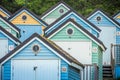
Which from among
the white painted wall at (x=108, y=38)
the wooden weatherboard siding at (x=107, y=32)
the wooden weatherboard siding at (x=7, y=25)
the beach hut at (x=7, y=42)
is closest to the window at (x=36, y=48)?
the beach hut at (x=7, y=42)

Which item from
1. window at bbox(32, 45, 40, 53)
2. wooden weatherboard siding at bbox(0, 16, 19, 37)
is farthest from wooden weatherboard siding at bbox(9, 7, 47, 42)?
window at bbox(32, 45, 40, 53)

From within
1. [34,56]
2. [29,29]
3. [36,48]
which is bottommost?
A: [34,56]

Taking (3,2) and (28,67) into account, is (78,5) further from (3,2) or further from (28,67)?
(28,67)

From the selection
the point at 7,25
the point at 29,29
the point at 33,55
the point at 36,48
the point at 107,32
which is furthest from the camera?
the point at 29,29

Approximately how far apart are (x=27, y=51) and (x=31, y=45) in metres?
0.34

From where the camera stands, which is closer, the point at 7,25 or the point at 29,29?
the point at 7,25

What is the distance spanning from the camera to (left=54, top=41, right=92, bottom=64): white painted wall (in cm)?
2828

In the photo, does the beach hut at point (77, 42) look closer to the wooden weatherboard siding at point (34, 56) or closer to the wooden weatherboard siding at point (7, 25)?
the wooden weatherboard siding at point (7, 25)

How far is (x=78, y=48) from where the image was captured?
28.3 m

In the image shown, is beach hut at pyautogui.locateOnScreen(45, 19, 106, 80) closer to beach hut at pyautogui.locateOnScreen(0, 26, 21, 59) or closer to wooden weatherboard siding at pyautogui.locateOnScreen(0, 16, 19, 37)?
beach hut at pyautogui.locateOnScreen(0, 26, 21, 59)

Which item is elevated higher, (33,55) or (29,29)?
(29,29)

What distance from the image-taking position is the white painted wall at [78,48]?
2828 cm

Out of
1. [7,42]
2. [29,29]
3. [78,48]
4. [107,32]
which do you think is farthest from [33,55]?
[29,29]

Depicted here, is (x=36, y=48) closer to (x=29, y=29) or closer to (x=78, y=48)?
(x=78, y=48)
